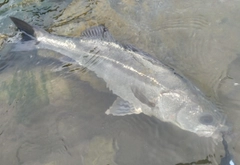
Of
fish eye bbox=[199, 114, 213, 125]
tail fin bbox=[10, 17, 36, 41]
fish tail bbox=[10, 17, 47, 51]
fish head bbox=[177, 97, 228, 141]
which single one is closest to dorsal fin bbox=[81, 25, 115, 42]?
fish tail bbox=[10, 17, 47, 51]

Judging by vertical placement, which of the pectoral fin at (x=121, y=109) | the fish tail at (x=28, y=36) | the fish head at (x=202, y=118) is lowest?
the pectoral fin at (x=121, y=109)

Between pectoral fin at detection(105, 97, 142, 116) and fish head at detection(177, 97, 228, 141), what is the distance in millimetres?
646

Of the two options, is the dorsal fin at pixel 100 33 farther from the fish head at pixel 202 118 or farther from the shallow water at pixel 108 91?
the fish head at pixel 202 118

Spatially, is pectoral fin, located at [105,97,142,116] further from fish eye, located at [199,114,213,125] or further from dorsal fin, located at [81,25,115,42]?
dorsal fin, located at [81,25,115,42]

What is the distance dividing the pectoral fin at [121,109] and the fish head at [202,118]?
0.65 meters

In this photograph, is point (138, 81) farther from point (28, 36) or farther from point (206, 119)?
point (28, 36)

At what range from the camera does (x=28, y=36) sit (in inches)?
209

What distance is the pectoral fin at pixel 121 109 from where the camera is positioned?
4.10 meters

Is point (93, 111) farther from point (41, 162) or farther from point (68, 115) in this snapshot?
point (41, 162)

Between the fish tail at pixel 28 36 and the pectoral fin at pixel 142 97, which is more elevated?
the fish tail at pixel 28 36

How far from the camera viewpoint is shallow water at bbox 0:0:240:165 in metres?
3.78

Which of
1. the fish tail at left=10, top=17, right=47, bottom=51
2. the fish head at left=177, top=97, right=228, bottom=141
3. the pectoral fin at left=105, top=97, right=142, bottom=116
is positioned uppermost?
the fish tail at left=10, top=17, right=47, bottom=51

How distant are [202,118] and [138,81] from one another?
3.19ft

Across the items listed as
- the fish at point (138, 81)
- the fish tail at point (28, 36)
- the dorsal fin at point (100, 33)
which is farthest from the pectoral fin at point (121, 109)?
the fish tail at point (28, 36)
